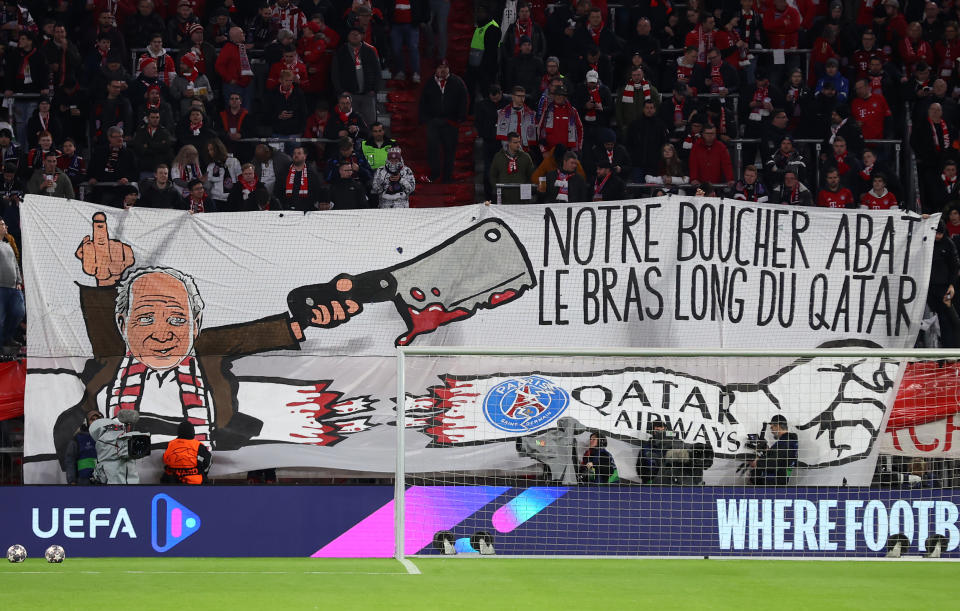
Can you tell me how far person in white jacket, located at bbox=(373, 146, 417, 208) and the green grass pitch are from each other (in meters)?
6.11

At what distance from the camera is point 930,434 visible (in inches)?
537

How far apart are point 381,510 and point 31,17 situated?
12053mm

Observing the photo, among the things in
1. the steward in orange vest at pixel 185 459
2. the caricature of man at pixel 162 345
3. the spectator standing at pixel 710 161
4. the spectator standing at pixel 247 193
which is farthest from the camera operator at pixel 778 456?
the spectator standing at pixel 247 193

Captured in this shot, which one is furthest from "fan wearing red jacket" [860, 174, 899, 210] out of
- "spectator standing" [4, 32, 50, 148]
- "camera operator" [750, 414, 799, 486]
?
"spectator standing" [4, 32, 50, 148]

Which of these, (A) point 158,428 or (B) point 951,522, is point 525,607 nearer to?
(B) point 951,522

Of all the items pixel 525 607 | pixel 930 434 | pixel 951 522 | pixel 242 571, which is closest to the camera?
pixel 525 607

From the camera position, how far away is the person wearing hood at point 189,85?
18625mm

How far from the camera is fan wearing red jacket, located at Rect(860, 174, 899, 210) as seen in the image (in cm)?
1758

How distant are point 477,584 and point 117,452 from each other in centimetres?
528

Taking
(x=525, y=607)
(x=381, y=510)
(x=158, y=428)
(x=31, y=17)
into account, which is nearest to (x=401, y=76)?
(x=31, y=17)

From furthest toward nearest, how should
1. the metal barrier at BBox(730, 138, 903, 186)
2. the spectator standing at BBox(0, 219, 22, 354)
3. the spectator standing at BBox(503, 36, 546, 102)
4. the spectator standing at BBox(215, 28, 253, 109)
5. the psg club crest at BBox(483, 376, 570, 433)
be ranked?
the spectator standing at BBox(503, 36, 546, 102)
the spectator standing at BBox(215, 28, 253, 109)
the metal barrier at BBox(730, 138, 903, 186)
the spectator standing at BBox(0, 219, 22, 354)
the psg club crest at BBox(483, 376, 570, 433)

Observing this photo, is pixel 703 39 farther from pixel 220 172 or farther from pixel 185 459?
pixel 185 459

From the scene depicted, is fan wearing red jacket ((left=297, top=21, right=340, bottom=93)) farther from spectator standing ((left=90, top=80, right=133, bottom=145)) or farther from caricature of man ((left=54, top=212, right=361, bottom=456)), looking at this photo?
caricature of man ((left=54, top=212, right=361, bottom=456))

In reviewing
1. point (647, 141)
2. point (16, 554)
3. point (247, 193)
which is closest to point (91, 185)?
point (247, 193)
